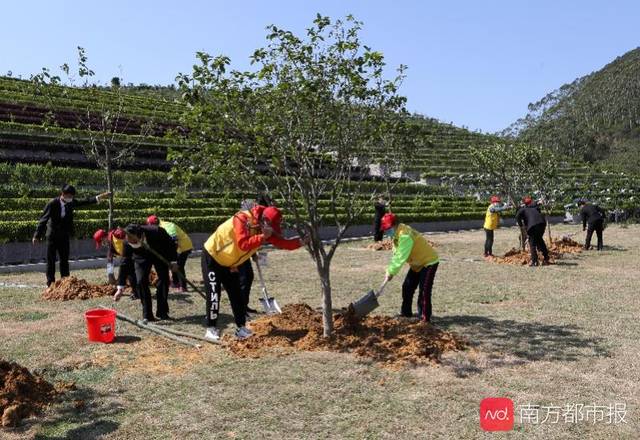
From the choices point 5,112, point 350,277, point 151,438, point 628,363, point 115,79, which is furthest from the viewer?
point 5,112

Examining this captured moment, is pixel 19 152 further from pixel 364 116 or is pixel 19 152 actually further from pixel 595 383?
pixel 595 383

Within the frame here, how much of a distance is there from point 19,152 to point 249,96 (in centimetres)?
1912

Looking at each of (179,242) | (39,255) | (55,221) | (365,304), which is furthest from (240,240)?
(39,255)

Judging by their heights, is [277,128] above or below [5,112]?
below

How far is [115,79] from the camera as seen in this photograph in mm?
14422

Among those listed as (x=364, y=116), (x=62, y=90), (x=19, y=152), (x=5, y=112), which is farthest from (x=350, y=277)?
(x=5, y=112)

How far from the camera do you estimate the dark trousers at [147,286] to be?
7680 mm

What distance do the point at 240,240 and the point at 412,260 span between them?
2.49m

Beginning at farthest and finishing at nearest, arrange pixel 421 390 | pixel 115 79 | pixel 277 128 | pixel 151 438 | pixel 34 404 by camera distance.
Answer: pixel 115 79
pixel 277 128
pixel 421 390
pixel 34 404
pixel 151 438

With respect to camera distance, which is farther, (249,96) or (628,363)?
(249,96)

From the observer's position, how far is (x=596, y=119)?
9481cm

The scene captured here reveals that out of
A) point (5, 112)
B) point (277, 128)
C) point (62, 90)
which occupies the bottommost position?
point (277, 128)

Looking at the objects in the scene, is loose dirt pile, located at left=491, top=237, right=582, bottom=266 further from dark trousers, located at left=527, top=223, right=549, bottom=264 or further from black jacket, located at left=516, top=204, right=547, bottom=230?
black jacket, located at left=516, top=204, right=547, bottom=230

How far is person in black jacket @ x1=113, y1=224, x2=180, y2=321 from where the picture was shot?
302 inches
